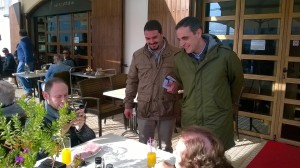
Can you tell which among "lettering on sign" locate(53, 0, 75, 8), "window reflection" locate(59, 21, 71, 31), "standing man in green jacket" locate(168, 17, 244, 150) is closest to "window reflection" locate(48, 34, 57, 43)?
"window reflection" locate(59, 21, 71, 31)

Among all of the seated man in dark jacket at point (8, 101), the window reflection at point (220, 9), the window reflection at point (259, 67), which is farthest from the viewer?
the window reflection at point (220, 9)

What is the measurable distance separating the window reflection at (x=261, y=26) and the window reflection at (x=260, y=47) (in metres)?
0.16

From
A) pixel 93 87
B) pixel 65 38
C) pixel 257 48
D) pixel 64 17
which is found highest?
pixel 64 17

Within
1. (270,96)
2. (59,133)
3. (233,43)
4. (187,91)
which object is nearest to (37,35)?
(233,43)

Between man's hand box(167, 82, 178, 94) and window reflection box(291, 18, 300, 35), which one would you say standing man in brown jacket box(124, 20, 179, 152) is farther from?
window reflection box(291, 18, 300, 35)

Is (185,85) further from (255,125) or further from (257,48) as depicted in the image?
(255,125)

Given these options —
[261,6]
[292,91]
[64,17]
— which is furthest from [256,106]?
[64,17]

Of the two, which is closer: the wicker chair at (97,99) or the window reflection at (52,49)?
the wicker chair at (97,99)

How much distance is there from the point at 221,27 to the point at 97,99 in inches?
98.0

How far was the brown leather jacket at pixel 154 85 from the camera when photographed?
8.90 feet

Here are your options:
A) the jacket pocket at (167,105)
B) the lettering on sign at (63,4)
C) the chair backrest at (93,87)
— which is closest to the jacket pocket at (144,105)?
the jacket pocket at (167,105)

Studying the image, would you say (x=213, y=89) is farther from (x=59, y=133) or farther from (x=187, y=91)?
(x=59, y=133)

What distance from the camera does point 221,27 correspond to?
486cm

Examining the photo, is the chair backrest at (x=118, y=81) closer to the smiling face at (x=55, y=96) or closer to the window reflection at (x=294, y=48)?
the smiling face at (x=55, y=96)
